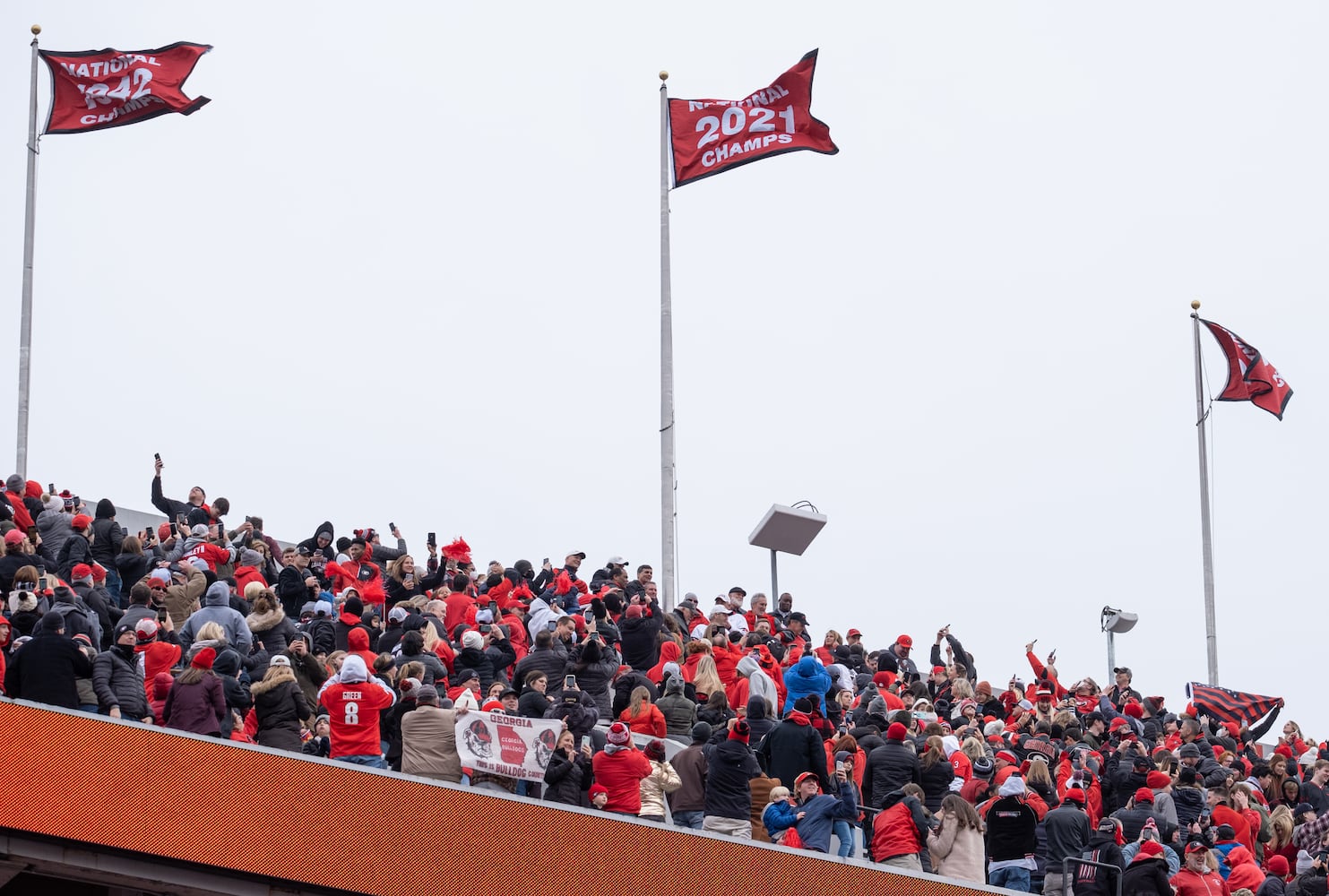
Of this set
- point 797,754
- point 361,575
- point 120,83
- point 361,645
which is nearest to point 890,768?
point 797,754

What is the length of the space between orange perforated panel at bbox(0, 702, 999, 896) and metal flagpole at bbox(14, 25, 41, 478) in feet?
38.9

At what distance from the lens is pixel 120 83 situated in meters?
30.7

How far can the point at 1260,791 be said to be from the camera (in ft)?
76.5

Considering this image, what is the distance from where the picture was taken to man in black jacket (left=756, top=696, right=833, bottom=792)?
19.3 metres

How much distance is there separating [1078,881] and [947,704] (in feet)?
23.3

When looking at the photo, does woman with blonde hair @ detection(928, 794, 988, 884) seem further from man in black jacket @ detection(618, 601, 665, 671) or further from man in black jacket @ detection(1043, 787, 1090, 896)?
man in black jacket @ detection(618, 601, 665, 671)

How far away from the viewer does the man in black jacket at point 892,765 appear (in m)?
19.7

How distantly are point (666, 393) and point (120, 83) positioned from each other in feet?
28.7

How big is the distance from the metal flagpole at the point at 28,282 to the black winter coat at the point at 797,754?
12.6 m

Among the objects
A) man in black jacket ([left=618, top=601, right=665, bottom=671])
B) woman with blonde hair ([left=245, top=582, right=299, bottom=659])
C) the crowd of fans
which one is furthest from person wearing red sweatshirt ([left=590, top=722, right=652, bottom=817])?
man in black jacket ([left=618, top=601, right=665, bottom=671])

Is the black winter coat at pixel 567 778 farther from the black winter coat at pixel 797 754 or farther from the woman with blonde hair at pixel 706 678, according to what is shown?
the woman with blonde hair at pixel 706 678

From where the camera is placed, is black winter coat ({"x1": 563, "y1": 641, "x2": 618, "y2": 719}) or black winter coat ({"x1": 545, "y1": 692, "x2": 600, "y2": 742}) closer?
black winter coat ({"x1": 545, "y1": 692, "x2": 600, "y2": 742})

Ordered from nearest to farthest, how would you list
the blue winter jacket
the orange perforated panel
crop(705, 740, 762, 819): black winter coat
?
the orange perforated panel, crop(705, 740, 762, 819): black winter coat, the blue winter jacket

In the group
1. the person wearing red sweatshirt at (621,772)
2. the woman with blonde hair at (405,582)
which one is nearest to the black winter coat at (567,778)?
the person wearing red sweatshirt at (621,772)
